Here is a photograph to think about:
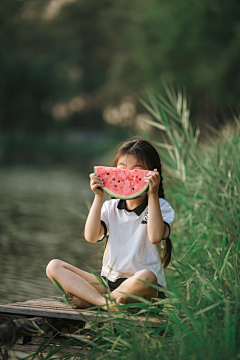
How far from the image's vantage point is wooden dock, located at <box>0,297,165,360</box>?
238 centimetres

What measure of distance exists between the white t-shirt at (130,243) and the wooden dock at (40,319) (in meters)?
0.28

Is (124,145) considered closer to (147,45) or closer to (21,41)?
(147,45)

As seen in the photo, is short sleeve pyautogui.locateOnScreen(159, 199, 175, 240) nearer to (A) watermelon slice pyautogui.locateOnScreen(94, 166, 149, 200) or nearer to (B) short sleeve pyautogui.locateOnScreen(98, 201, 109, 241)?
(A) watermelon slice pyautogui.locateOnScreen(94, 166, 149, 200)

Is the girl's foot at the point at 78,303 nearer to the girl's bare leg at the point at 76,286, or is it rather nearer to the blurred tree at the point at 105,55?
the girl's bare leg at the point at 76,286

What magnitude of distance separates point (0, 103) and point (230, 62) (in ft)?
74.7

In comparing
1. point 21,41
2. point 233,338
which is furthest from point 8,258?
point 21,41

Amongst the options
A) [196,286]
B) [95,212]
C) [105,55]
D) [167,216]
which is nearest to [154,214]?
[167,216]

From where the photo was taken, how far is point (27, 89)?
40.9m

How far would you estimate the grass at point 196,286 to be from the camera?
2.00 metres

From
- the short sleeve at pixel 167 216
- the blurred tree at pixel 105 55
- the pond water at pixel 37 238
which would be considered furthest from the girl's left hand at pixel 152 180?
the blurred tree at pixel 105 55

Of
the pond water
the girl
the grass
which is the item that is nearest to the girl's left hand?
the girl

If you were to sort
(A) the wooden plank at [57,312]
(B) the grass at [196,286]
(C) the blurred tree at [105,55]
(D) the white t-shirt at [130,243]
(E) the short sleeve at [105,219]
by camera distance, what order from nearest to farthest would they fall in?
1. (B) the grass at [196,286]
2. (A) the wooden plank at [57,312]
3. (D) the white t-shirt at [130,243]
4. (E) the short sleeve at [105,219]
5. (C) the blurred tree at [105,55]

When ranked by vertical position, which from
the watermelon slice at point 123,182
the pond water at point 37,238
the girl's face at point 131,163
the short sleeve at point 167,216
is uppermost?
the girl's face at point 131,163

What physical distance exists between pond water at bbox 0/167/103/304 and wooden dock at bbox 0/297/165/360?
0.29 metres
